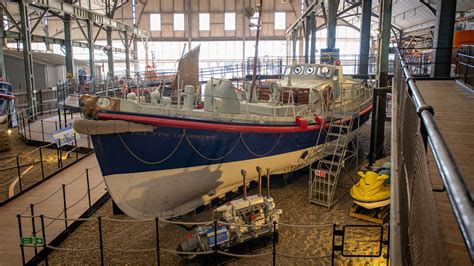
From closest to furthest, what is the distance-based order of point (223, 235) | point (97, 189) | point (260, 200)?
1. point (223, 235)
2. point (260, 200)
3. point (97, 189)

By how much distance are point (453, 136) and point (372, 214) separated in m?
4.82

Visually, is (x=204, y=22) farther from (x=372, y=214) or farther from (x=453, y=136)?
(x=453, y=136)

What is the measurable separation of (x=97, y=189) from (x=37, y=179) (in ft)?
7.46

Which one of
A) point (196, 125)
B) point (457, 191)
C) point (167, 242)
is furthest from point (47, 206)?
point (457, 191)

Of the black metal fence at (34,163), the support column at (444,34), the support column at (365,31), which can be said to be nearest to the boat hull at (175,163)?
the black metal fence at (34,163)

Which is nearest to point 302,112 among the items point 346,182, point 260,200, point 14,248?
point 346,182

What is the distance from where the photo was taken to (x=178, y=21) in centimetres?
4294

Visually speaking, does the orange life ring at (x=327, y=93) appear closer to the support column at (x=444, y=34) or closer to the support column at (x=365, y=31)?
the support column at (x=444, y=34)

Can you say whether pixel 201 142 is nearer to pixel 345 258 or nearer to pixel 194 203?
pixel 194 203

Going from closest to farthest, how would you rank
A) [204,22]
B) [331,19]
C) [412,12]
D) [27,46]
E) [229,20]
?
[27,46], [331,19], [412,12], [204,22], [229,20]

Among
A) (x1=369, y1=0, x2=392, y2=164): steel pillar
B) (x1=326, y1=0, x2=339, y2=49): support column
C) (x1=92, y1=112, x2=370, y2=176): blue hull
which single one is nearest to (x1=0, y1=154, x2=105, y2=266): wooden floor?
(x1=92, y1=112, x2=370, y2=176): blue hull

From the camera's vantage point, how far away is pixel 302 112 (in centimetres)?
1119

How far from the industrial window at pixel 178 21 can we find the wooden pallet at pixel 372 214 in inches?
1495

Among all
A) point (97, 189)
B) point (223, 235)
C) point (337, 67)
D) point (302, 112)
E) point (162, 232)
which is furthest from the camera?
point (337, 67)
